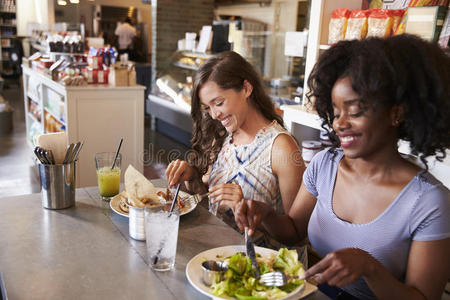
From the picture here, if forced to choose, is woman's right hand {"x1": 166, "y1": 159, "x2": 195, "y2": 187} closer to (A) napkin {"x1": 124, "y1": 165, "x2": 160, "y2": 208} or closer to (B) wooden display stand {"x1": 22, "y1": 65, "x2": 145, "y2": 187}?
(A) napkin {"x1": 124, "y1": 165, "x2": 160, "y2": 208}

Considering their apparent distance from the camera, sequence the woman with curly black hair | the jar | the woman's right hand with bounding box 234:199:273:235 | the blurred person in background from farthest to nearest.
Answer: the blurred person in background, the jar, the woman's right hand with bounding box 234:199:273:235, the woman with curly black hair

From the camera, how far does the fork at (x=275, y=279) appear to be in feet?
3.40

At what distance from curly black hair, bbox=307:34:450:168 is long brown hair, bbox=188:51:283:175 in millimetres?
692

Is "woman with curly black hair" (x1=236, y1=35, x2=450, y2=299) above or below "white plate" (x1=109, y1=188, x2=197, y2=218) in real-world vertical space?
above

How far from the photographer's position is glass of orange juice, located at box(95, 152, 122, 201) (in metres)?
1.69

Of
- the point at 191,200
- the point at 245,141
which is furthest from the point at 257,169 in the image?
the point at 191,200

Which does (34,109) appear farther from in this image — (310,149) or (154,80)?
(310,149)

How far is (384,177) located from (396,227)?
0.50 feet

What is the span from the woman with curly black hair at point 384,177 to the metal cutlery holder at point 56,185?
27.8 inches

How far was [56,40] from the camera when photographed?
4.98 meters

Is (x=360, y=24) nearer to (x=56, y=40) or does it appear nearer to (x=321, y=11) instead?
(x=321, y=11)

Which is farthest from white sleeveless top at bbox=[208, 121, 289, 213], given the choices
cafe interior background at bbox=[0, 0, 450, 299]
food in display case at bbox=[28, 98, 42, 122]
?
food in display case at bbox=[28, 98, 42, 122]

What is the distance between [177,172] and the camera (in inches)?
69.4

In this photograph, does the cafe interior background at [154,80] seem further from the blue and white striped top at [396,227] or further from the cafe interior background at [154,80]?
the blue and white striped top at [396,227]
